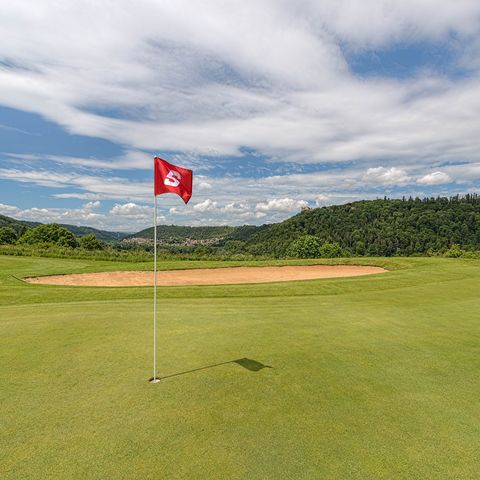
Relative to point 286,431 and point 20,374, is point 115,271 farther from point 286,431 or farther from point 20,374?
point 286,431

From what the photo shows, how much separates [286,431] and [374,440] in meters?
1.26

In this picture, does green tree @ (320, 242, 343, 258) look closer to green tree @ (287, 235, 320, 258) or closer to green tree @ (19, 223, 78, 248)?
green tree @ (287, 235, 320, 258)

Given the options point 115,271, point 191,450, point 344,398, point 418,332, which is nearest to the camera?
point 191,450

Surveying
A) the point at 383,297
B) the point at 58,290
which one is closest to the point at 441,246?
the point at 383,297

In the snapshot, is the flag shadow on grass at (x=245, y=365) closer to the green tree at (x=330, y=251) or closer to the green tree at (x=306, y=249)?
the green tree at (x=306, y=249)

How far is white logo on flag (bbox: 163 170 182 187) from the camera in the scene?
7.43 metres

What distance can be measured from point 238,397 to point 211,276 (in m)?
26.1

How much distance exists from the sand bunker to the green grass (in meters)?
15.3

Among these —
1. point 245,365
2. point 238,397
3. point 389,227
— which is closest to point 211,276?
point 245,365

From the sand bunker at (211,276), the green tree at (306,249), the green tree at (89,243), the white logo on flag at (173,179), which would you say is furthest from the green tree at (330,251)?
the white logo on flag at (173,179)

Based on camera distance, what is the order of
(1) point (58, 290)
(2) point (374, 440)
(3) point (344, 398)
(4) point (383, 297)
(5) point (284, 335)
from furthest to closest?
1. (1) point (58, 290)
2. (4) point (383, 297)
3. (5) point (284, 335)
4. (3) point (344, 398)
5. (2) point (374, 440)

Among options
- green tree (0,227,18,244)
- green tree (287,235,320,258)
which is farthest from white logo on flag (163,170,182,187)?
green tree (0,227,18,244)

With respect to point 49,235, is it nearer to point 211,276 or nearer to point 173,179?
point 211,276

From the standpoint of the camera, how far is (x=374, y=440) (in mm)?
4703
